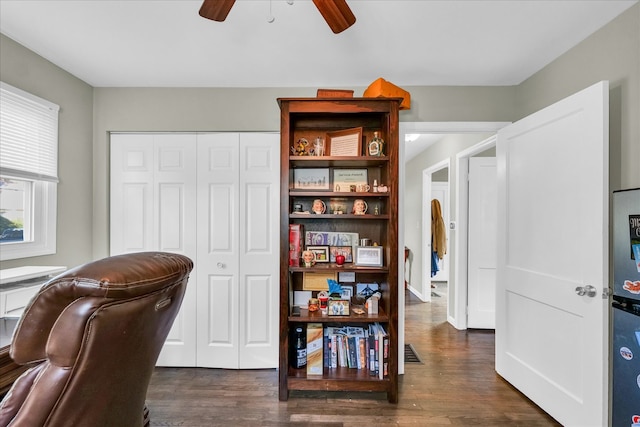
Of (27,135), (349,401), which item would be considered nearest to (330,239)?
(349,401)

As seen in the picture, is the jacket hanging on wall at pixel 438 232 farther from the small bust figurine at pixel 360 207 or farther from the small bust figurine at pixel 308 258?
the small bust figurine at pixel 308 258

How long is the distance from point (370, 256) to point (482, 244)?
6.73 feet

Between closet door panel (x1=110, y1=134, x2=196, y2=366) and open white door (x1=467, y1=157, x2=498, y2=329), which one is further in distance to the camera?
open white door (x1=467, y1=157, x2=498, y2=329)

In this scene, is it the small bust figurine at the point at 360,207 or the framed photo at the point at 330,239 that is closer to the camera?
the small bust figurine at the point at 360,207

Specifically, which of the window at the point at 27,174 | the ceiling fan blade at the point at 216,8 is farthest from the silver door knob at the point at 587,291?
the window at the point at 27,174

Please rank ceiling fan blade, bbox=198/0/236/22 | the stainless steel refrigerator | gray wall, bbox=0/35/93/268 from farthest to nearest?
gray wall, bbox=0/35/93/268 → the stainless steel refrigerator → ceiling fan blade, bbox=198/0/236/22

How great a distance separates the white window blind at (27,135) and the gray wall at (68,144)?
71mm

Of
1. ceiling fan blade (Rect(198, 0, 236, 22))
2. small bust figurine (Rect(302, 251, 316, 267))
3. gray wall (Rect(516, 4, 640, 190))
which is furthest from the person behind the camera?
small bust figurine (Rect(302, 251, 316, 267))

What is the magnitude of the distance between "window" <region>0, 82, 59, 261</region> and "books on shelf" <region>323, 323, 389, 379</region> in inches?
88.2

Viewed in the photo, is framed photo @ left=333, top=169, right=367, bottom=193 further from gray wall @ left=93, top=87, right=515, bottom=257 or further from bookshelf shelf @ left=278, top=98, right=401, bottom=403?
gray wall @ left=93, top=87, right=515, bottom=257

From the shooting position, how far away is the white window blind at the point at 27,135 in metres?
1.94

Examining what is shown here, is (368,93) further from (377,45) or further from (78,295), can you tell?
(78,295)

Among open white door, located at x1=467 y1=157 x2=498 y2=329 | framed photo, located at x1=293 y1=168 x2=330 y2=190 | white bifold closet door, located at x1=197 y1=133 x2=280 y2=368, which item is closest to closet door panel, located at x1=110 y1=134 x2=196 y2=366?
white bifold closet door, located at x1=197 y1=133 x2=280 y2=368

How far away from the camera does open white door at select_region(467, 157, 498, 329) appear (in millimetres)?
3568
